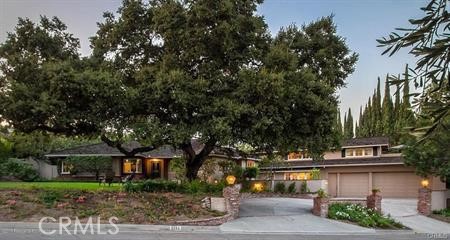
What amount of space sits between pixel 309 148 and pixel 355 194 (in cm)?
1738

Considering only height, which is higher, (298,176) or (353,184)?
(298,176)

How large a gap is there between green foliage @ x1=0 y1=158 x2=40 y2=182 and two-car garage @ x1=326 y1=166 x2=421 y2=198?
2420cm

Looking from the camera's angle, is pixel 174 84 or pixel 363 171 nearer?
pixel 174 84

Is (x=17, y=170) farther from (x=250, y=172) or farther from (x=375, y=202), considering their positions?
(x=375, y=202)

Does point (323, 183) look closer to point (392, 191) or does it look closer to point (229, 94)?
point (392, 191)

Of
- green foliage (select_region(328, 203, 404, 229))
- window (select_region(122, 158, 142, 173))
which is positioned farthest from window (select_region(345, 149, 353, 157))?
window (select_region(122, 158, 142, 173))

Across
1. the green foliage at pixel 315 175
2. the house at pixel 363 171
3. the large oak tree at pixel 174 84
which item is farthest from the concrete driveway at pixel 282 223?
the green foliage at pixel 315 175

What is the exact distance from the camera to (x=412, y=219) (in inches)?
976

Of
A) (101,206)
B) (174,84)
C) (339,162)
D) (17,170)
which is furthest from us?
(339,162)

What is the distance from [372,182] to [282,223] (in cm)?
1954

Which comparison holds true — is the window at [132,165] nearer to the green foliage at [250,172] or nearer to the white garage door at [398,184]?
the green foliage at [250,172]

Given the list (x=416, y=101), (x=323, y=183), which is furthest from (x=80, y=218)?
(x=323, y=183)

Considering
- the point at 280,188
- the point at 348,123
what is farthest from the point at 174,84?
the point at 348,123

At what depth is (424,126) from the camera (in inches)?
102
